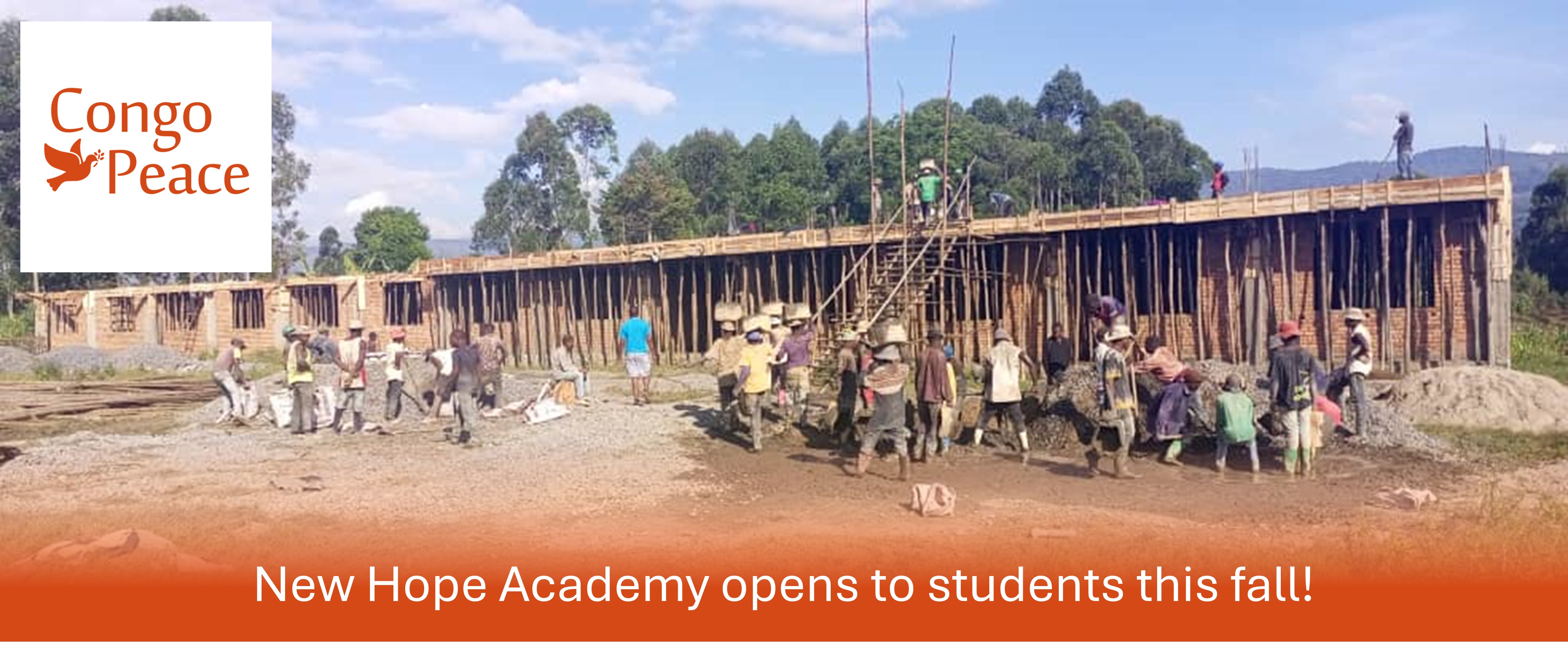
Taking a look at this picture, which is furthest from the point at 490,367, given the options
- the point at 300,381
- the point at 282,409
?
the point at 282,409

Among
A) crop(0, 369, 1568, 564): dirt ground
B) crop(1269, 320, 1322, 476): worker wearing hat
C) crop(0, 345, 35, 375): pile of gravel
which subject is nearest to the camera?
crop(0, 369, 1568, 564): dirt ground

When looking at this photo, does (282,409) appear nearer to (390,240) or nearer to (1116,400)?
(1116,400)

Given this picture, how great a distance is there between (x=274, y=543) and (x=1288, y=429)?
8.33 m

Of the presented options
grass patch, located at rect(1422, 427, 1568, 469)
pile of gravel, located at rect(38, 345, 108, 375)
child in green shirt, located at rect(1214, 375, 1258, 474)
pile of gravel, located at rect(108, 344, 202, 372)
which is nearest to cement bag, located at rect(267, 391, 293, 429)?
child in green shirt, located at rect(1214, 375, 1258, 474)

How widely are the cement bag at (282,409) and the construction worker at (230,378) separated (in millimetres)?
430

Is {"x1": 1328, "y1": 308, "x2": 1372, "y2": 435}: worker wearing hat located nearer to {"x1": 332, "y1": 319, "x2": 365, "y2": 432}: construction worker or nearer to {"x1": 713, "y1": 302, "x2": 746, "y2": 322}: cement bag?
{"x1": 713, "y1": 302, "x2": 746, "y2": 322}: cement bag

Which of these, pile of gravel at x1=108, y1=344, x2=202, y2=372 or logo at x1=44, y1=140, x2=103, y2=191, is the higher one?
logo at x1=44, y1=140, x2=103, y2=191

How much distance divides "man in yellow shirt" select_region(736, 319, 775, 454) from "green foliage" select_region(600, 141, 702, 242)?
28.1 metres

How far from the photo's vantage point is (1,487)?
9703 mm

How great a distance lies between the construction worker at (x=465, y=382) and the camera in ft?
36.6

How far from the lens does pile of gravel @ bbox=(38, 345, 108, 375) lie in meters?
26.1

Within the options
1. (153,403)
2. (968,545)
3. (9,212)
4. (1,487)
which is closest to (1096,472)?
(968,545)

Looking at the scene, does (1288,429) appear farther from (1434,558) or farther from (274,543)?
(274,543)

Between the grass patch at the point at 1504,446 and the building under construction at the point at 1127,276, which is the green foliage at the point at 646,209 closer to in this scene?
the building under construction at the point at 1127,276
